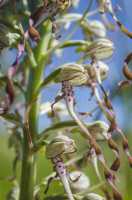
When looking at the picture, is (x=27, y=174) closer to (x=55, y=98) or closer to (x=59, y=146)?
(x=59, y=146)

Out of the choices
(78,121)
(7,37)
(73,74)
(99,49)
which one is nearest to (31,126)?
(78,121)

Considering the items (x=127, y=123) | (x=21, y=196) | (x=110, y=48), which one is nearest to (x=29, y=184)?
(x=21, y=196)

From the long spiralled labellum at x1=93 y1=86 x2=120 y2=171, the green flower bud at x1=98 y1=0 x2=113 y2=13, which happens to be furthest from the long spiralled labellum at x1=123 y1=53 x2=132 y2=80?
the green flower bud at x1=98 y1=0 x2=113 y2=13

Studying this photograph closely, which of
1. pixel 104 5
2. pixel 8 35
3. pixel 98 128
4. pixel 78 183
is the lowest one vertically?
pixel 78 183

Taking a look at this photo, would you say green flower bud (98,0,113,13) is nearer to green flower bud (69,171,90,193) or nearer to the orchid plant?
the orchid plant

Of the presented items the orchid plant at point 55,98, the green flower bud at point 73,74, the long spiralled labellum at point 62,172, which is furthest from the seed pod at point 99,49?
the long spiralled labellum at point 62,172

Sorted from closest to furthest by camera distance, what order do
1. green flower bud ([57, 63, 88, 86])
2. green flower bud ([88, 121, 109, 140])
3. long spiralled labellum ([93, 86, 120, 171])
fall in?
1. long spiralled labellum ([93, 86, 120, 171])
2. green flower bud ([57, 63, 88, 86])
3. green flower bud ([88, 121, 109, 140])
